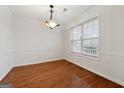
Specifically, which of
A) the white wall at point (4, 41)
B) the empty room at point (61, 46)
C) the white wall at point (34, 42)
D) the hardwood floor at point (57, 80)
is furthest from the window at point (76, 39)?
the white wall at point (4, 41)

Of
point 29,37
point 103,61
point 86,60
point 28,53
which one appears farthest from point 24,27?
point 103,61

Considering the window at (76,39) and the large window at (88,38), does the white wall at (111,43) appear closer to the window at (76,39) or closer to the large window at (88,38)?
the large window at (88,38)

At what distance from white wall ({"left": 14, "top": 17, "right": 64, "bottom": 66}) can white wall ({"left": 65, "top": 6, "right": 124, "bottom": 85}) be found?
2.95 m

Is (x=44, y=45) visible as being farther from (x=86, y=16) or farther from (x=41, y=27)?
(x=86, y=16)

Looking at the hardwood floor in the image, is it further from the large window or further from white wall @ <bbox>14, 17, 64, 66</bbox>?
white wall @ <bbox>14, 17, 64, 66</bbox>

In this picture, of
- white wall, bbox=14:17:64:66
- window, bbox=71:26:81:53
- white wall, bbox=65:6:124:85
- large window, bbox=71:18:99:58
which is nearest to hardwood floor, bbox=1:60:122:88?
white wall, bbox=65:6:124:85

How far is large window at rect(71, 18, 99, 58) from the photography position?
3.29 meters

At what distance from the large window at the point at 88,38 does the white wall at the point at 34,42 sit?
1.47 meters

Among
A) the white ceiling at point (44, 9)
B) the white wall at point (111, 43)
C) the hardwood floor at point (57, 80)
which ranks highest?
the white ceiling at point (44, 9)

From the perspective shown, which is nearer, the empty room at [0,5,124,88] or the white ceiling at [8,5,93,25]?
the empty room at [0,5,124,88]

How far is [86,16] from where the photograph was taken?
3.60 m

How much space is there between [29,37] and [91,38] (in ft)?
10.2

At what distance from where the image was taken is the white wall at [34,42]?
434 centimetres

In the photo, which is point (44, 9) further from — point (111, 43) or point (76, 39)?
point (111, 43)
